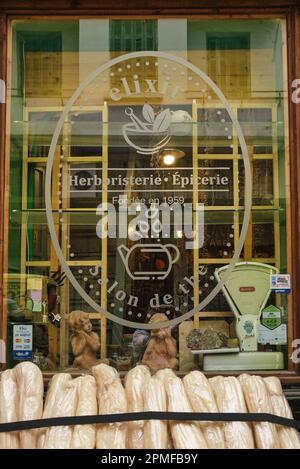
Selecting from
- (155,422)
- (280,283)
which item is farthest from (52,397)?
(280,283)

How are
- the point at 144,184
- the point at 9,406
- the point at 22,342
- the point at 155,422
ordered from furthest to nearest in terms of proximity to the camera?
the point at 144,184 → the point at 22,342 → the point at 9,406 → the point at 155,422

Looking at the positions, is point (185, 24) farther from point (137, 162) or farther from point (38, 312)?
point (38, 312)

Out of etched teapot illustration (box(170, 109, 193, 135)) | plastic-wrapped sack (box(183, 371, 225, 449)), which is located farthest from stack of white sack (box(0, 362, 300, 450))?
etched teapot illustration (box(170, 109, 193, 135))

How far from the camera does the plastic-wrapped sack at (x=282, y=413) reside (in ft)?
9.73

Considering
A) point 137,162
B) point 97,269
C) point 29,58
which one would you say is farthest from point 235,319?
point 29,58

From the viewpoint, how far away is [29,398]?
9.98 ft

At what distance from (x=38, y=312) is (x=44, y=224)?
1.93 feet

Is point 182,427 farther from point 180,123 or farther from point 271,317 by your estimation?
point 180,123

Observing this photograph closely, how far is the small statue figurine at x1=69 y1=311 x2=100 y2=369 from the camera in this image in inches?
159

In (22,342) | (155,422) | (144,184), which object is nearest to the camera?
Answer: (155,422)

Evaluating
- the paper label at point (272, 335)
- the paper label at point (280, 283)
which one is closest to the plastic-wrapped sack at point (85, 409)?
the paper label at point (272, 335)

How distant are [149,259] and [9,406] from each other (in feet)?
4.75

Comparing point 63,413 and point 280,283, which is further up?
point 280,283

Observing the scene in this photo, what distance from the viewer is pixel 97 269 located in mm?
4094
